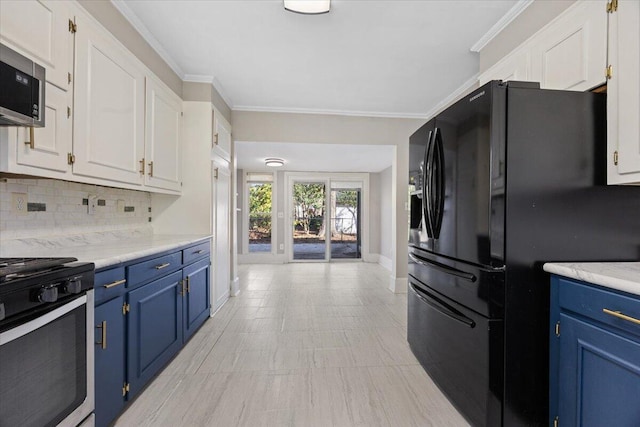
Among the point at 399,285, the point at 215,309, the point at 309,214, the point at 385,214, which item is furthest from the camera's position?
the point at 309,214

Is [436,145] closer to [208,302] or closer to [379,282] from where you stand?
[208,302]

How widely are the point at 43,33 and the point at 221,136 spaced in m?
2.08

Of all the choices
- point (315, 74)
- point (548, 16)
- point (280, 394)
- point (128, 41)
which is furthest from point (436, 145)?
point (128, 41)

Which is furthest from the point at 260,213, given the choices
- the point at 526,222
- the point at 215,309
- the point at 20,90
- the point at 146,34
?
the point at 526,222

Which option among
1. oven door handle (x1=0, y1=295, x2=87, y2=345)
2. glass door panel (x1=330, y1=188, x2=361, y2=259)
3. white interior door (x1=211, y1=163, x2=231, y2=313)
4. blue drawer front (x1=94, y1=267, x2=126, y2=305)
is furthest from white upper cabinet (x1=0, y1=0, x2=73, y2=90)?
glass door panel (x1=330, y1=188, x2=361, y2=259)

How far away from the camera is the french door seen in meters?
6.79

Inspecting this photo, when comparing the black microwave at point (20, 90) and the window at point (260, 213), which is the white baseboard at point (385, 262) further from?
the black microwave at point (20, 90)

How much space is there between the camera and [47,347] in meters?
1.06

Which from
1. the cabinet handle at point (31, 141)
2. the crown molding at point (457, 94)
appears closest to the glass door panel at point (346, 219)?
the crown molding at point (457, 94)

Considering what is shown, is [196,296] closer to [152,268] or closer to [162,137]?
[152,268]

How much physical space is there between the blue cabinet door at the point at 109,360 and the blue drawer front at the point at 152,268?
0.14 m

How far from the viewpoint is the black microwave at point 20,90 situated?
101 centimetres

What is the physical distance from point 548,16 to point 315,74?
1.92 metres

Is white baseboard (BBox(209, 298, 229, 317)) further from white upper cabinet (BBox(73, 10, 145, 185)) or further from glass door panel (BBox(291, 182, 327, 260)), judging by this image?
glass door panel (BBox(291, 182, 327, 260))
